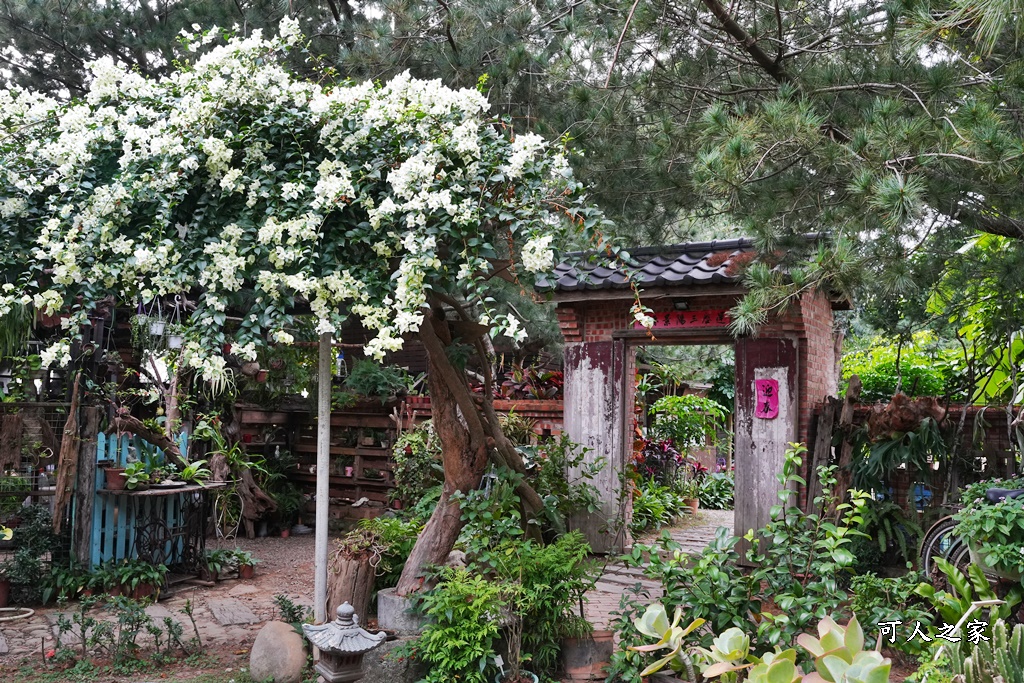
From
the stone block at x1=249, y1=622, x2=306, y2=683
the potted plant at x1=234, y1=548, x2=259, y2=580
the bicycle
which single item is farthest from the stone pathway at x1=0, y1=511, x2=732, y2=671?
the bicycle

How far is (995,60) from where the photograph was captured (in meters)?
5.33

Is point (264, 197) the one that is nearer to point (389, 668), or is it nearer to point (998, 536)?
point (389, 668)

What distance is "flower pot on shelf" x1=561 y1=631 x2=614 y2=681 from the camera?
16.8 feet

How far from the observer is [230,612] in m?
6.96

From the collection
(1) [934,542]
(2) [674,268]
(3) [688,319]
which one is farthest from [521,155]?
(1) [934,542]

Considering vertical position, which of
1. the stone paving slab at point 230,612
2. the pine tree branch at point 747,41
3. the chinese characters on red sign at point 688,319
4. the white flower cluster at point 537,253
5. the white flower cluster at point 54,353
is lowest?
the stone paving slab at point 230,612

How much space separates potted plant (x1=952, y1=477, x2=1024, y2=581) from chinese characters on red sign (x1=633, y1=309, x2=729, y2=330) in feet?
10.2

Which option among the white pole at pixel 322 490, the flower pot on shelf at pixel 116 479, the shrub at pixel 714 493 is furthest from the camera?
the shrub at pixel 714 493

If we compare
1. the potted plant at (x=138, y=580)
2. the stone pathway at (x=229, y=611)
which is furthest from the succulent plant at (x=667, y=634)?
the potted plant at (x=138, y=580)

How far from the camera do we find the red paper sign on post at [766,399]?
301 inches

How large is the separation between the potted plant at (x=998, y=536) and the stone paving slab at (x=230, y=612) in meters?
5.37

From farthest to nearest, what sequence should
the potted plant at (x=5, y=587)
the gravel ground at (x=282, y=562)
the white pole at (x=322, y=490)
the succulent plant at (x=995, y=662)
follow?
1. the gravel ground at (x=282, y=562)
2. the potted plant at (x=5, y=587)
3. the white pole at (x=322, y=490)
4. the succulent plant at (x=995, y=662)

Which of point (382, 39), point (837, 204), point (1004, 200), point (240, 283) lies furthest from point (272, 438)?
point (1004, 200)

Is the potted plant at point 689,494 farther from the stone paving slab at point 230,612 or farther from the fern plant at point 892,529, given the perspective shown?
the stone paving slab at point 230,612
